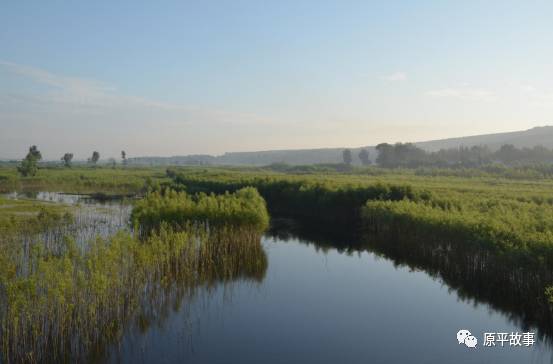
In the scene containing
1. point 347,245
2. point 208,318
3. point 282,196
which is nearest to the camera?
point 208,318

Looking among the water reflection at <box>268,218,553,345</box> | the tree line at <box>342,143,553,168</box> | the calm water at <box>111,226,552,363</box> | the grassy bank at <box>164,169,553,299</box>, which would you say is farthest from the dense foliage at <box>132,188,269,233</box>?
the tree line at <box>342,143,553,168</box>

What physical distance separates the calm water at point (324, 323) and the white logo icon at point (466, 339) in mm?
217

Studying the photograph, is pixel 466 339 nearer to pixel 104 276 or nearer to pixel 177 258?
pixel 177 258

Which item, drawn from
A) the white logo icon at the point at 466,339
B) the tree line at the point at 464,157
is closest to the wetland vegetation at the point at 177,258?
the white logo icon at the point at 466,339

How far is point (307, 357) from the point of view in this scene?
11.1 meters

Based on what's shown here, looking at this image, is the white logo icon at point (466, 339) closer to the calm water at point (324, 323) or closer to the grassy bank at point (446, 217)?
the calm water at point (324, 323)

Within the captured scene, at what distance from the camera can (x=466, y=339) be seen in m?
12.4

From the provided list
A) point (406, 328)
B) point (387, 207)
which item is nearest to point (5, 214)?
point (387, 207)

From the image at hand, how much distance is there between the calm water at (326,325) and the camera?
11.2 metres

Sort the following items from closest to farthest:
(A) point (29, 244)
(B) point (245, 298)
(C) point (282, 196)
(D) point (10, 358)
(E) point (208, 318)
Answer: (D) point (10, 358) → (E) point (208, 318) → (B) point (245, 298) → (A) point (29, 244) → (C) point (282, 196)

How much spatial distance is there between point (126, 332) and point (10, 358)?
2755 mm

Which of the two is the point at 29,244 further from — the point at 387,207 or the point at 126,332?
the point at 387,207

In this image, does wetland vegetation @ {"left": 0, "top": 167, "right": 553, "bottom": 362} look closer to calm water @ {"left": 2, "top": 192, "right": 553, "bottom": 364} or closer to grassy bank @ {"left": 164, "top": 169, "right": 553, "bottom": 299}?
grassy bank @ {"left": 164, "top": 169, "right": 553, "bottom": 299}

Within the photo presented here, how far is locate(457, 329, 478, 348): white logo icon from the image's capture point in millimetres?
12157
